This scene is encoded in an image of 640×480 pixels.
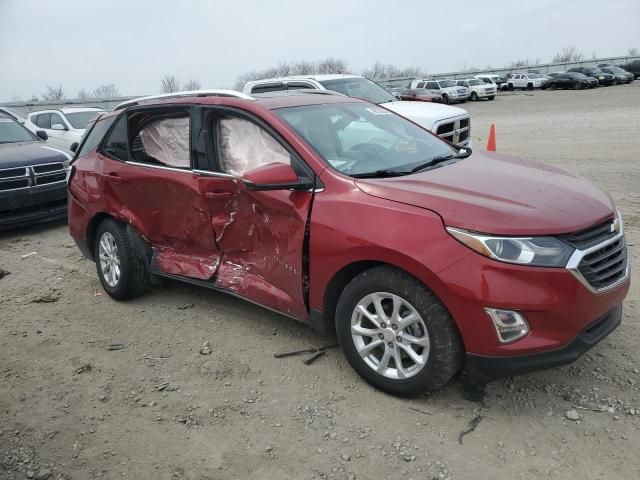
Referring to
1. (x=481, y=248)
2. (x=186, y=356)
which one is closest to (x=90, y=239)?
(x=186, y=356)

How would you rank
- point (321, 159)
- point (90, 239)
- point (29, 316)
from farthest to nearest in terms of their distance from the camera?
point (90, 239), point (29, 316), point (321, 159)

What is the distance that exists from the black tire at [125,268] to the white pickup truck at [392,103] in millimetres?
4113

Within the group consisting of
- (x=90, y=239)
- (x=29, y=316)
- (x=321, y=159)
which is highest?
(x=321, y=159)

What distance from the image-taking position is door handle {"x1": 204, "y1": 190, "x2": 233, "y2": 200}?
4.04 meters

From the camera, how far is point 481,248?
114 inches

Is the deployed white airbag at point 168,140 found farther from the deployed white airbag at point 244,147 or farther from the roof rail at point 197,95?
the deployed white airbag at point 244,147

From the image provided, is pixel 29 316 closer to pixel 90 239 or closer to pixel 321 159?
pixel 90 239

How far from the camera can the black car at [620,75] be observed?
143 feet

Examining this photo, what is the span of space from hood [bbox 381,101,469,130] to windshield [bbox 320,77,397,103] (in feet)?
2.66

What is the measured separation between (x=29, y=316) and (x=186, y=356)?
183 centimetres

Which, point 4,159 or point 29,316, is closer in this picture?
point 29,316

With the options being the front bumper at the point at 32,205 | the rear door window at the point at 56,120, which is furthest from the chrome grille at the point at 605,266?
the rear door window at the point at 56,120

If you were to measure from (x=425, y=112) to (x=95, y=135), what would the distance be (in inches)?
215

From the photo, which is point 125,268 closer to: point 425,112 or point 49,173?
point 49,173
